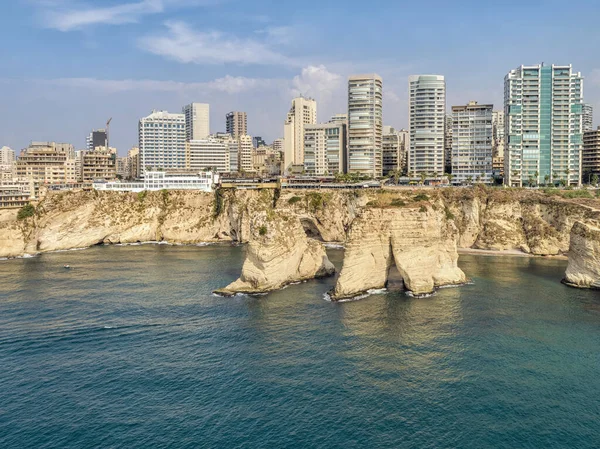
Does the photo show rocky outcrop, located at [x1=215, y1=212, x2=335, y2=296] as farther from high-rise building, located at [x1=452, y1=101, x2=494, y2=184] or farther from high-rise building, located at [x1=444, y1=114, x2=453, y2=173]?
high-rise building, located at [x1=444, y1=114, x2=453, y2=173]

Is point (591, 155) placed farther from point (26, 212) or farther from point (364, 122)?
point (26, 212)

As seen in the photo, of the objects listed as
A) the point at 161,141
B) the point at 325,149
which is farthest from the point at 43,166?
the point at 325,149

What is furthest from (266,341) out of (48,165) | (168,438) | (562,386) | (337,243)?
(48,165)

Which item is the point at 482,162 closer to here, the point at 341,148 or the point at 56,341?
the point at 341,148

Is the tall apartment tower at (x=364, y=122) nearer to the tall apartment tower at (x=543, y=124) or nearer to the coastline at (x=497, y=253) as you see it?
the tall apartment tower at (x=543, y=124)

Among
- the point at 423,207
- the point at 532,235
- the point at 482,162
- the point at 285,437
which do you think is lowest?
the point at 285,437

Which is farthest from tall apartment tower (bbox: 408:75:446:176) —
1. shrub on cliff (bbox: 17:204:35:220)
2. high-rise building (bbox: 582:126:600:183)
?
shrub on cliff (bbox: 17:204:35:220)

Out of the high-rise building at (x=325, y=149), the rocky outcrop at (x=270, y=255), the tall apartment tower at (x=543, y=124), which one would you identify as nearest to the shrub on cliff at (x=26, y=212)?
the rocky outcrop at (x=270, y=255)
